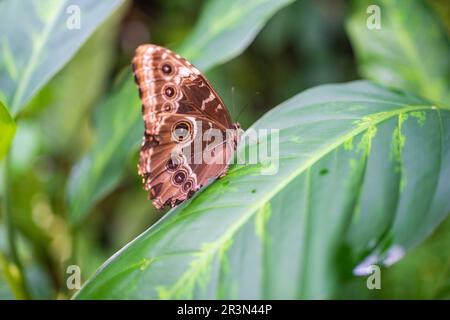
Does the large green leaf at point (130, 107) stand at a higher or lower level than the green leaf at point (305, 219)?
higher

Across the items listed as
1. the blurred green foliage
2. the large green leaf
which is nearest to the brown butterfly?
the large green leaf

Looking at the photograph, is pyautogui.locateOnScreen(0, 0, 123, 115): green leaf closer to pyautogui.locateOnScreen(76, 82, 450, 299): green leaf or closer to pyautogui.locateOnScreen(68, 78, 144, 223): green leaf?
pyautogui.locateOnScreen(68, 78, 144, 223): green leaf

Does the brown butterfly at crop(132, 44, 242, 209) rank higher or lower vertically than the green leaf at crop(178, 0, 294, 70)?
lower

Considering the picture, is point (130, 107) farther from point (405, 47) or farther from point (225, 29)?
point (405, 47)

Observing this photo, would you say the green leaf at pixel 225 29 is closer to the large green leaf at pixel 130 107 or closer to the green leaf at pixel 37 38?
the large green leaf at pixel 130 107

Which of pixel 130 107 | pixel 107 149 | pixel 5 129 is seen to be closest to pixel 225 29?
pixel 130 107

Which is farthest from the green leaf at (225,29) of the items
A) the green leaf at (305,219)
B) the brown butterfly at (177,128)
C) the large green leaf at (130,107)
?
the green leaf at (305,219)
